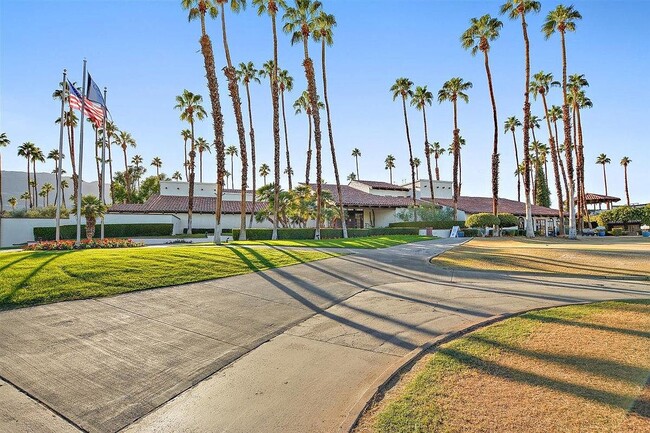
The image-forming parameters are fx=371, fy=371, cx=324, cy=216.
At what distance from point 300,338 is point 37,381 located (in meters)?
3.52

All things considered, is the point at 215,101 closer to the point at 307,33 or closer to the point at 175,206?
the point at 307,33

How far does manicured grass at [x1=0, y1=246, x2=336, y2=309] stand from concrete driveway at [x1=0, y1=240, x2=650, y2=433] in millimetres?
714

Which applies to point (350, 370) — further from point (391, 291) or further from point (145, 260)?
point (145, 260)

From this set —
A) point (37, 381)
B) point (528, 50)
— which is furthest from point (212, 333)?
point (528, 50)

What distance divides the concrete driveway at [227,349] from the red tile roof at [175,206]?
103 ft

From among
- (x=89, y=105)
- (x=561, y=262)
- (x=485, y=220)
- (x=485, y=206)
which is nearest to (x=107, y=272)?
(x=89, y=105)

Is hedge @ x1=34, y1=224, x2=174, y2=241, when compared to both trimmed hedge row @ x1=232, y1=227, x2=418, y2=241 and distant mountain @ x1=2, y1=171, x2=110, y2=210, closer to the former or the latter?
trimmed hedge row @ x1=232, y1=227, x2=418, y2=241

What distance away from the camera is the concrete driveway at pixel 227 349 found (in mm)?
3857

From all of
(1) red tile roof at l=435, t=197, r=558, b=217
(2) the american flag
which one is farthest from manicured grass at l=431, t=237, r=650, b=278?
(1) red tile roof at l=435, t=197, r=558, b=217

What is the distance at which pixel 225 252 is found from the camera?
15.9m

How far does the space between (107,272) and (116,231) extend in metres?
25.8

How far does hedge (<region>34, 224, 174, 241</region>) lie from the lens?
3094 cm

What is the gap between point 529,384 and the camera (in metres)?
4.07

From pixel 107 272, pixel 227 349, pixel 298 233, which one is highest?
pixel 298 233
